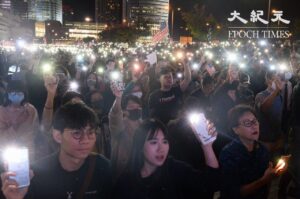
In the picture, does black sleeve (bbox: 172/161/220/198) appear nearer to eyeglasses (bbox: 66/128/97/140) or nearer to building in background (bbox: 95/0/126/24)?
eyeglasses (bbox: 66/128/97/140)

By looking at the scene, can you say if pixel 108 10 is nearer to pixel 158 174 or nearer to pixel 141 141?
pixel 141 141

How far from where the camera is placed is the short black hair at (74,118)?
341 centimetres

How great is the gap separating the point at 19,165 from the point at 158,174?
118 centimetres

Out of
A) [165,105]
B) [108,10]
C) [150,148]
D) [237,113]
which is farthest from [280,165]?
[108,10]

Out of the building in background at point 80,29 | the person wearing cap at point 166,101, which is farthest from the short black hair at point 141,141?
the building in background at point 80,29

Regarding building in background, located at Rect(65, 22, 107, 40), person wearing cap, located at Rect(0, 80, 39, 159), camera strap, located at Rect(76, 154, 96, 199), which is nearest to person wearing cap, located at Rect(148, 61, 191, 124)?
person wearing cap, located at Rect(0, 80, 39, 159)

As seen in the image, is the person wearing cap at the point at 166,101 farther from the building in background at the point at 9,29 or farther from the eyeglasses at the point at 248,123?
the building in background at the point at 9,29

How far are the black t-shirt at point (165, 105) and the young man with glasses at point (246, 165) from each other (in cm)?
278

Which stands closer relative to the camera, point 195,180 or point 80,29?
point 195,180

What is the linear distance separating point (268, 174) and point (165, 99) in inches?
142

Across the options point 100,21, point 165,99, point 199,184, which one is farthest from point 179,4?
point 100,21

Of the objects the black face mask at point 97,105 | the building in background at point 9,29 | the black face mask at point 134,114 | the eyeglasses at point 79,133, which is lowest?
the black face mask at point 97,105

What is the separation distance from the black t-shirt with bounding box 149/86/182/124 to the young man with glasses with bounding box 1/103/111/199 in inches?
149

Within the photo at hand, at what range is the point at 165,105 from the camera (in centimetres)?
749
